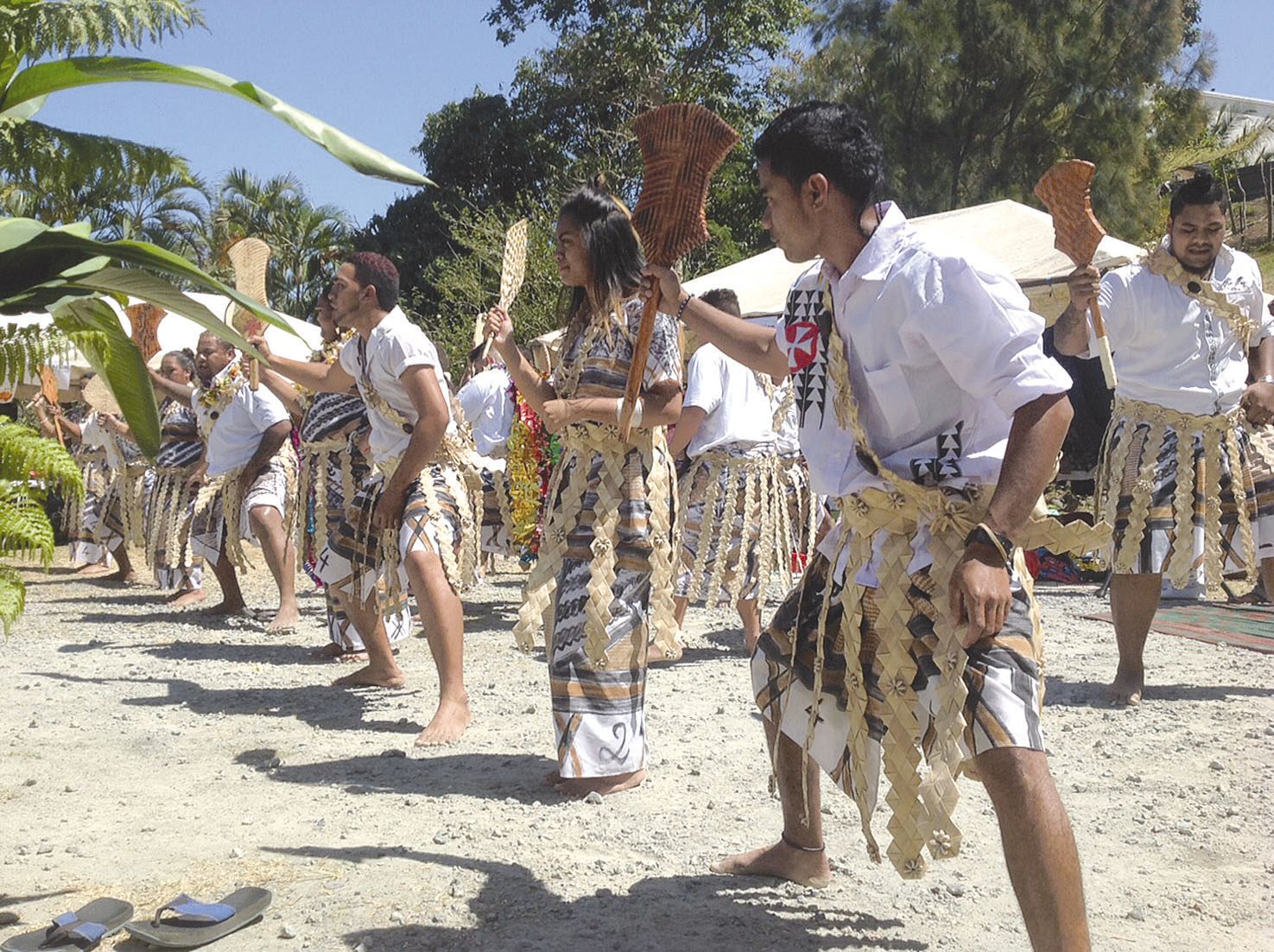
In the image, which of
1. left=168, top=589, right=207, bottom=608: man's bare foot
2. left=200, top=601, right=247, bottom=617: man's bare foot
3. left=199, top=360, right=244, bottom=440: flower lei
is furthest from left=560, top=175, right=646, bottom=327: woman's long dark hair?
left=168, top=589, right=207, bottom=608: man's bare foot

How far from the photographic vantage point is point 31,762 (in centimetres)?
469

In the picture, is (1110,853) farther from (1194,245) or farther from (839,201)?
(1194,245)

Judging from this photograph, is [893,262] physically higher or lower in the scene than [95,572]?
higher

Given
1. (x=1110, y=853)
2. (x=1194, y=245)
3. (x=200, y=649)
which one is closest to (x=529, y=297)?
(x=200, y=649)

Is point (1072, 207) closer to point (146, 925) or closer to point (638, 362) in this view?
point (638, 362)

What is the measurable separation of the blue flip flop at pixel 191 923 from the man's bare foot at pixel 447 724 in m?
1.76

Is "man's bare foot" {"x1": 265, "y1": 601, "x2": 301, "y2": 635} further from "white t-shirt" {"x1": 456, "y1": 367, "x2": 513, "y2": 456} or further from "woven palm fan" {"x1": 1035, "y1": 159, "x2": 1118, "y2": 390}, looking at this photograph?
"woven palm fan" {"x1": 1035, "y1": 159, "x2": 1118, "y2": 390}

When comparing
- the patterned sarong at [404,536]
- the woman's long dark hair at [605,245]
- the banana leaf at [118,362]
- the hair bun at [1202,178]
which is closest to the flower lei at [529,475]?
the patterned sarong at [404,536]

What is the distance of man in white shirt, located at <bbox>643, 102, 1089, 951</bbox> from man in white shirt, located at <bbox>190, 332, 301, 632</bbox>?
5.86m

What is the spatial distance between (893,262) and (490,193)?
878 inches

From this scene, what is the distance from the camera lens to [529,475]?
8531 mm

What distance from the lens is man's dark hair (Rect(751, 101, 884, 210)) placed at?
105 inches

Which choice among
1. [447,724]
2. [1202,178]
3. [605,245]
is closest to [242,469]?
[447,724]

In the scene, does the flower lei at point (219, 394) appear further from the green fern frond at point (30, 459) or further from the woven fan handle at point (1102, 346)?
the green fern frond at point (30, 459)
